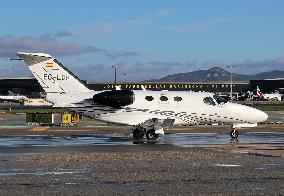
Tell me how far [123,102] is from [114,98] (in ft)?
2.00

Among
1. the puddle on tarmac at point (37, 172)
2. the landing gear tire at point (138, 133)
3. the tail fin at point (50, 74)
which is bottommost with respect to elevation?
the puddle on tarmac at point (37, 172)

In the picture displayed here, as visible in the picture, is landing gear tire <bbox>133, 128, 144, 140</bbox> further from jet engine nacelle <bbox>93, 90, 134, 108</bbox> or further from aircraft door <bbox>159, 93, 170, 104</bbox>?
aircraft door <bbox>159, 93, 170, 104</bbox>

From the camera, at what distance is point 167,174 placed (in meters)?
17.9

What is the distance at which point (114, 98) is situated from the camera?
3334 centimetres

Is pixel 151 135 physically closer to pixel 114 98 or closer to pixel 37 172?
pixel 114 98

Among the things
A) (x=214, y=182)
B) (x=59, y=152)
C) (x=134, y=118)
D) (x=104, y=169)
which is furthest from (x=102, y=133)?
(x=214, y=182)

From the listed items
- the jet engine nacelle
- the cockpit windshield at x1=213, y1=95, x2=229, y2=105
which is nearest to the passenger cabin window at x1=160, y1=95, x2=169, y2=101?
the jet engine nacelle

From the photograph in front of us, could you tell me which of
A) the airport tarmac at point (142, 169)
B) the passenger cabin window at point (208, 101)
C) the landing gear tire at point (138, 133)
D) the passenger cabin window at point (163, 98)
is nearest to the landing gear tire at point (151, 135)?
the landing gear tire at point (138, 133)

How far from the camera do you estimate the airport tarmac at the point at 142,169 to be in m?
15.0

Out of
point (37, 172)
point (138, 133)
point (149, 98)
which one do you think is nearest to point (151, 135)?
point (138, 133)

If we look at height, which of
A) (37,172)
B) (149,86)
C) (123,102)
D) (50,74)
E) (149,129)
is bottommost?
(37,172)

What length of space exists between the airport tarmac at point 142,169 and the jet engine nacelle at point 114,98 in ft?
13.1

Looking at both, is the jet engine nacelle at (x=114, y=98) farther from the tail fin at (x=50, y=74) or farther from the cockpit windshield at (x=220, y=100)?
the cockpit windshield at (x=220, y=100)

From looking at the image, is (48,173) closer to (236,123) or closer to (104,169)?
(104,169)
